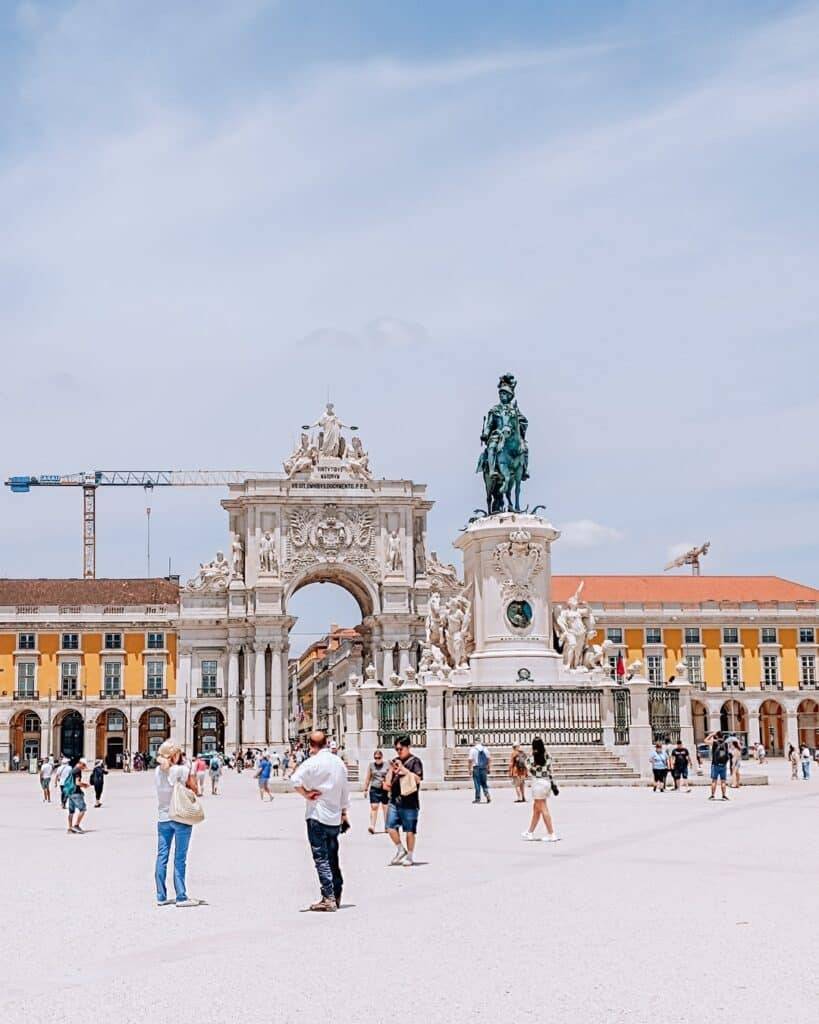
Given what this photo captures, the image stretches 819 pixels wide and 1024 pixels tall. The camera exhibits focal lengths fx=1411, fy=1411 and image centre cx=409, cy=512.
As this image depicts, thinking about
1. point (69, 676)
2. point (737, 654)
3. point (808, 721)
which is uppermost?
point (737, 654)

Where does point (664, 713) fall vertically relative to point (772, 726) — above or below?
above

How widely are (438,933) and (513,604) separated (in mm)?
21209

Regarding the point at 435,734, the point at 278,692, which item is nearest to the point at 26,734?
the point at 278,692

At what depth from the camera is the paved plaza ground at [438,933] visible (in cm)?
764

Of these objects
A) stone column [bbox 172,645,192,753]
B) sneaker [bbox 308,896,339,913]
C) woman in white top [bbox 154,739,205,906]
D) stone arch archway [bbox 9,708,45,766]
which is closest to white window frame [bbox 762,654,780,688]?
stone column [bbox 172,645,192,753]

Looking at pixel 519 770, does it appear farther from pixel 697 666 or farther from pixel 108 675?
pixel 108 675

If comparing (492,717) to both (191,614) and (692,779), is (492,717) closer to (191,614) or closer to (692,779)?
(692,779)

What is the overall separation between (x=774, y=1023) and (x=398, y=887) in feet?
19.7

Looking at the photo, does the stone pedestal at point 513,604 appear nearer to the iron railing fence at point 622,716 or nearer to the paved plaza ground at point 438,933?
the iron railing fence at point 622,716

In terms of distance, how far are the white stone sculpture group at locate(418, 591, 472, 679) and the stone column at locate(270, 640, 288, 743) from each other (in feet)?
171

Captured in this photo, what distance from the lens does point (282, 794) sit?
114ft

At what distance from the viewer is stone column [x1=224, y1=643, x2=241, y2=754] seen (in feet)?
272

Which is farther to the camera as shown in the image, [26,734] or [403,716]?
[26,734]

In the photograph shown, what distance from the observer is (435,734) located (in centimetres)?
2991
